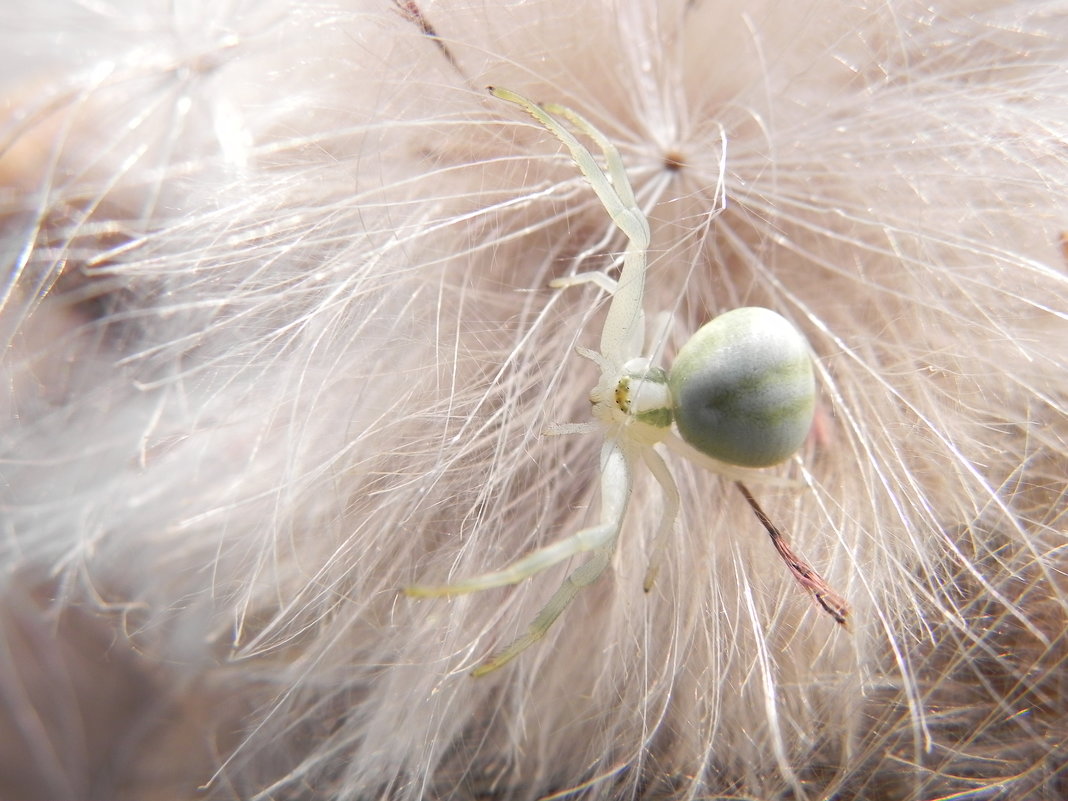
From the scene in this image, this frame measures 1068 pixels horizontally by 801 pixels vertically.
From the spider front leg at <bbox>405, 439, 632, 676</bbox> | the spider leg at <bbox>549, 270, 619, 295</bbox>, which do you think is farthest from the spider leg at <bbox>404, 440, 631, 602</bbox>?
the spider leg at <bbox>549, 270, 619, 295</bbox>

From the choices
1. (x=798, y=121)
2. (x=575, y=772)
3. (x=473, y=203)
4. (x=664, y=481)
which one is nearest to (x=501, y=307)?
(x=473, y=203)

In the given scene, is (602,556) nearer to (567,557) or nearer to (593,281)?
(567,557)

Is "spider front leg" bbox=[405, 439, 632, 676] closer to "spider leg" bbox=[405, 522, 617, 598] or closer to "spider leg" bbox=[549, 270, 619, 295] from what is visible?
"spider leg" bbox=[405, 522, 617, 598]

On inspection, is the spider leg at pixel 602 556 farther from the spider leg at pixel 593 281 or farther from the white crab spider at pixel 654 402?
the spider leg at pixel 593 281

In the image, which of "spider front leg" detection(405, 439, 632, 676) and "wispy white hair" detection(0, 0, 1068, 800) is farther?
"wispy white hair" detection(0, 0, 1068, 800)

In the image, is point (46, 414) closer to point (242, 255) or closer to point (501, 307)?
point (242, 255)

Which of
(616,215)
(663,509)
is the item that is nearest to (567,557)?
(663,509)
